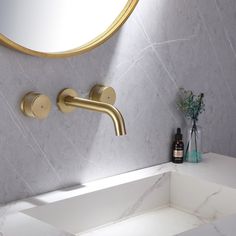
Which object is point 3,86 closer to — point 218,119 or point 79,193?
point 79,193

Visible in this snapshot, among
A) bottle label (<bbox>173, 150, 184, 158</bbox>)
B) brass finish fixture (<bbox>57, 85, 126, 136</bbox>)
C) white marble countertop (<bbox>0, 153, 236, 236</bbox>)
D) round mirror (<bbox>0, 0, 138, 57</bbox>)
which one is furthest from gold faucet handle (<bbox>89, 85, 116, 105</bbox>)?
bottle label (<bbox>173, 150, 184, 158</bbox>)

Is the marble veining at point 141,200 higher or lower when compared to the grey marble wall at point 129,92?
lower

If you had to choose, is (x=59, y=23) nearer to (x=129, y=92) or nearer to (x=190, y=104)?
(x=129, y=92)

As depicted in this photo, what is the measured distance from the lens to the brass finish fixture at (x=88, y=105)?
1292 mm

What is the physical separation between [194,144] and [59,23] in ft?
2.16

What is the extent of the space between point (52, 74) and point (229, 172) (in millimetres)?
656

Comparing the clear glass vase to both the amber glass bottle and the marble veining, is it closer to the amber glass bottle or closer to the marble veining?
the amber glass bottle

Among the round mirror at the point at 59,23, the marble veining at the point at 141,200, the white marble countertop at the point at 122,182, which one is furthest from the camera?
the marble veining at the point at 141,200

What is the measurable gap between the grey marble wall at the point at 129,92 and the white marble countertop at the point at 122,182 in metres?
0.04

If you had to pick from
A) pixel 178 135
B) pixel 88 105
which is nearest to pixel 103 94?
pixel 88 105

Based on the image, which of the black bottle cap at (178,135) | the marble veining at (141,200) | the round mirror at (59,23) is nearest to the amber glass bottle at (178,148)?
the black bottle cap at (178,135)

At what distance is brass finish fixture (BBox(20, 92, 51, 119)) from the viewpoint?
1354mm

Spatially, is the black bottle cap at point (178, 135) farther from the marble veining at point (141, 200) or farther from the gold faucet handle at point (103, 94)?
the gold faucet handle at point (103, 94)

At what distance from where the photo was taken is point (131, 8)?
1.53 meters
